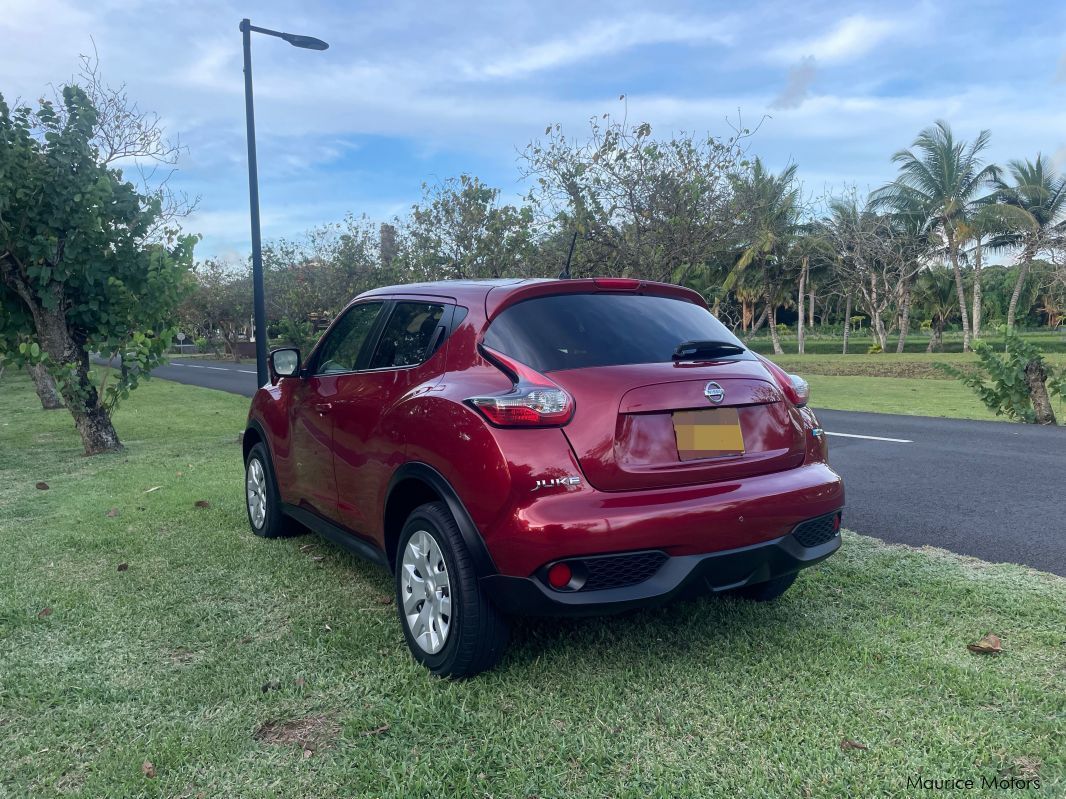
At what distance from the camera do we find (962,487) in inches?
268

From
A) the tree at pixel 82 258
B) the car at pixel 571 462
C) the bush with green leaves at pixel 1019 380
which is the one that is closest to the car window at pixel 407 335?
the car at pixel 571 462

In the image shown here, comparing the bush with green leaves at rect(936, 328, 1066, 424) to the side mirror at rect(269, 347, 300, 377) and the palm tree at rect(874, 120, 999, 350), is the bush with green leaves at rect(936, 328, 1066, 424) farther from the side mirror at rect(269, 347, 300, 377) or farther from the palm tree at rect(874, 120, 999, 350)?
the palm tree at rect(874, 120, 999, 350)

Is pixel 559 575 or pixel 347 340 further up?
pixel 347 340

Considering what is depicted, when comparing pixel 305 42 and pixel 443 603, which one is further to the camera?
pixel 305 42

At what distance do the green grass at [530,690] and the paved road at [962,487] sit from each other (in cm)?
58

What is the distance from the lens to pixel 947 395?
65.6 feet

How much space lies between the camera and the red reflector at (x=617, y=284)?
3.61 metres

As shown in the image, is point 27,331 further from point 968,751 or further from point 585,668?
point 968,751

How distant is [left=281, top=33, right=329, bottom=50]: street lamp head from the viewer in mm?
11000

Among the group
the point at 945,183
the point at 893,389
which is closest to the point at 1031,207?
the point at 945,183

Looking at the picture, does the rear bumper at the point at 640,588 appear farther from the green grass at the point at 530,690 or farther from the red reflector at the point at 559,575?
the green grass at the point at 530,690

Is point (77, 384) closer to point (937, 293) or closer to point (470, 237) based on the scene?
point (470, 237)

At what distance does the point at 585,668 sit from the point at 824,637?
1.09 metres

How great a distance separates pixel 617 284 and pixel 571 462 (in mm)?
1048
